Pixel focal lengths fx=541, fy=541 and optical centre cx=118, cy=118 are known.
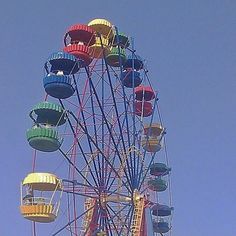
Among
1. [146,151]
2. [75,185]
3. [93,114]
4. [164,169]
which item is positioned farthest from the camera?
[164,169]

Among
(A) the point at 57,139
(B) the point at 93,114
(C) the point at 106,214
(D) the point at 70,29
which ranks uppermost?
(D) the point at 70,29

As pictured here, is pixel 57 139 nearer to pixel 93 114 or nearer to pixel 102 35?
pixel 93 114

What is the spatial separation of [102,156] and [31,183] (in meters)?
4.52

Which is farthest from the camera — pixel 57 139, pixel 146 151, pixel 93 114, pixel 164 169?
pixel 164 169

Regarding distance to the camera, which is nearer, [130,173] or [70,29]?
[70,29]

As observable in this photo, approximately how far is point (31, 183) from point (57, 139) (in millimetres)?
2585

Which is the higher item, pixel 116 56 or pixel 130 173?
pixel 116 56

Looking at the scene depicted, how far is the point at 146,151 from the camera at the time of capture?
115ft

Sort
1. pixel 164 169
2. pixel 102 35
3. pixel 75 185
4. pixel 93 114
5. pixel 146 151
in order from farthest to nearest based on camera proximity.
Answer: pixel 164 169, pixel 146 151, pixel 102 35, pixel 93 114, pixel 75 185

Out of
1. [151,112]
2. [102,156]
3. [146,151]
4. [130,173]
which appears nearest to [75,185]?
[102,156]

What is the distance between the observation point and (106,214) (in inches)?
1160

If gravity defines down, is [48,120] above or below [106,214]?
above

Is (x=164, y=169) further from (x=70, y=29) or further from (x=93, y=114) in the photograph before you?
(x=70, y=29)

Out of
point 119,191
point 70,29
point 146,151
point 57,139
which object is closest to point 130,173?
point 119,191
